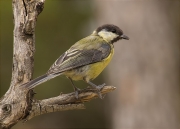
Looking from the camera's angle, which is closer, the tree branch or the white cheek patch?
the tree branch

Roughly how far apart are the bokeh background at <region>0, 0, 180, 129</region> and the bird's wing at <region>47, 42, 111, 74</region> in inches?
90.1

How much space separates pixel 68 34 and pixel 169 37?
211cm

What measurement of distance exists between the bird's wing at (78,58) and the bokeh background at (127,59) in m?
2.29

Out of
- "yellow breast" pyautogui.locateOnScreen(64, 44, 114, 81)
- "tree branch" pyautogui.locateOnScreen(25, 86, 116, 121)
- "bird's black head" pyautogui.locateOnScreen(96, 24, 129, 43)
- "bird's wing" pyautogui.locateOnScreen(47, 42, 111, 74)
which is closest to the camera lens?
"tree branch" pyautogui.locateOnScreen(25, 86, 116, 121)

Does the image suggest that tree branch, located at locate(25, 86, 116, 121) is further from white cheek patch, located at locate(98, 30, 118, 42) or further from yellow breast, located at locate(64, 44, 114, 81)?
white cheek patch, located at locate(98, 30, 118, 42)

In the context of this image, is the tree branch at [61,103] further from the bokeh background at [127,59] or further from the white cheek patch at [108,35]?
the bokeh background at [127,59]

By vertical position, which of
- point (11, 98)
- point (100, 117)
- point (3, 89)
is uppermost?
point (11, 98)

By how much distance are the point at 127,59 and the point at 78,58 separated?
2859mm

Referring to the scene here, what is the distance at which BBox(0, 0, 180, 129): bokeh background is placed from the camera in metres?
6.56

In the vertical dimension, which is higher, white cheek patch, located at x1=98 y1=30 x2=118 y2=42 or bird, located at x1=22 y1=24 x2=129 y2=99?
white cheek patch, located at x1=98 y1=30 x2=118 y2=42

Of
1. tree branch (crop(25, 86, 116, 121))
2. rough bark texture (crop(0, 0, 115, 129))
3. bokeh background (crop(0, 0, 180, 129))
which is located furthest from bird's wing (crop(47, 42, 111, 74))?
bokeh background (crop(0, 0, 180, 129))

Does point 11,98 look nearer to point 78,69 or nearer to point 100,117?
point 78,69

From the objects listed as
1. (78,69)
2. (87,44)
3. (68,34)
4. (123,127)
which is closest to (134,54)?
(123,127)

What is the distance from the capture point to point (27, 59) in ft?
10.9
